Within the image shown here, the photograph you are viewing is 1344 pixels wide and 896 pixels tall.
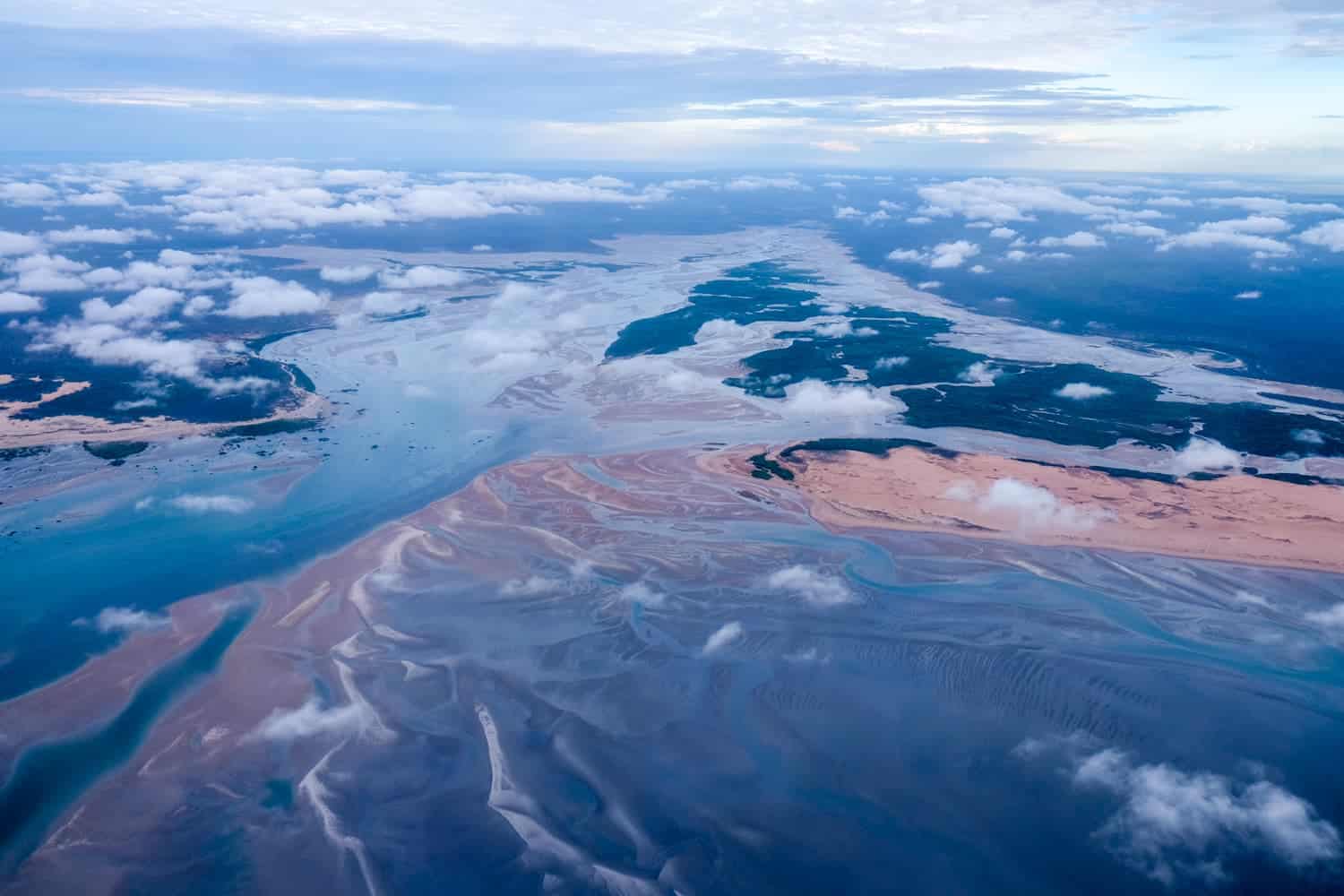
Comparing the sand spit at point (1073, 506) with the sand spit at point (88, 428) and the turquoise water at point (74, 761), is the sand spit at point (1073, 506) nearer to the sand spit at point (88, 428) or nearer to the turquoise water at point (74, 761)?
the turquoise water at point (74, 761)

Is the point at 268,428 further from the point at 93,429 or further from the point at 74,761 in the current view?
the point at 74,761

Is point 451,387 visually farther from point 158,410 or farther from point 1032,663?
point 1032,663

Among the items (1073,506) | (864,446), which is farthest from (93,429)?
(1073,506)

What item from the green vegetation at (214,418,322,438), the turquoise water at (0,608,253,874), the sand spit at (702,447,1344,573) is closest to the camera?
the turquoise water at (0,608,253,874)

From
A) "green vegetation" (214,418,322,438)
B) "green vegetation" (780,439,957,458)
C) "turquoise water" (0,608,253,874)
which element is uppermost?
"green vegetation" (780,439,957,458)

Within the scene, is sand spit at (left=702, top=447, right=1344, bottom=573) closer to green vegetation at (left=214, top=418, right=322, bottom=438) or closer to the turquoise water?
green vegetation at (left=214, top=418, right=322, bottom=438)

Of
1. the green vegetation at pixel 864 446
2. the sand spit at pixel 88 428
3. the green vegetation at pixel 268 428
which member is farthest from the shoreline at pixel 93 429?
the green vegetation at pixel 864 446

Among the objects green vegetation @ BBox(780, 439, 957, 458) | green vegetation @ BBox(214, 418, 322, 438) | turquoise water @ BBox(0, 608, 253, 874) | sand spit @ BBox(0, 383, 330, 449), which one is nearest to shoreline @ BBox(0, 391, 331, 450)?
sand spit @ BBox(0, 383, 330, 449)

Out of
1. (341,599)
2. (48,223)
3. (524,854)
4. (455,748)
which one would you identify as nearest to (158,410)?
(341,599)
